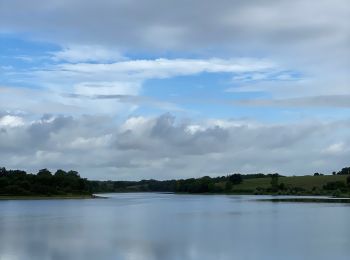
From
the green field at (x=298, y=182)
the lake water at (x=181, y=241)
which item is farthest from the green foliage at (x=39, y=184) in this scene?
the lake water at (x=181, y=241)

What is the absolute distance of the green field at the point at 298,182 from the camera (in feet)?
457

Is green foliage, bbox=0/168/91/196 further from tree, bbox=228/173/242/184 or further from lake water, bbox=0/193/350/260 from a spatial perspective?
lake water, bbox=0/193/350/260

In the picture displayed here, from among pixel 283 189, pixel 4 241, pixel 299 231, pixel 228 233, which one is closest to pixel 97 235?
pixel 4 241

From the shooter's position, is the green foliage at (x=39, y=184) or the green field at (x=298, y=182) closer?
the green foliage at (x=39, y=184)

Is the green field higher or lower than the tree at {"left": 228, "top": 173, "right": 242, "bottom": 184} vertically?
lower

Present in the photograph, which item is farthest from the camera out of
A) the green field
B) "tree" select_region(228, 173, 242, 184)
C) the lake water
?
"tree" select_region(228, 173, 242, 184)

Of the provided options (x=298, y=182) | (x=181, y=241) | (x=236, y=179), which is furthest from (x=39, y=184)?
(x=181, y=241)

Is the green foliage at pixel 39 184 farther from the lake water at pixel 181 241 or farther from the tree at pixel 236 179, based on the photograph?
the lake water at pixel 181 241

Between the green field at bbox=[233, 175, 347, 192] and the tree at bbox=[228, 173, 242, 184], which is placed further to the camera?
the tree at bbox=[228, 173, 242, 184]

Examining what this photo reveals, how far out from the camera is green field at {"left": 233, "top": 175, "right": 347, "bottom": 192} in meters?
139

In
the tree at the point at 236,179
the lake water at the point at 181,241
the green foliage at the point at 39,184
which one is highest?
the tree at the point at 236,179

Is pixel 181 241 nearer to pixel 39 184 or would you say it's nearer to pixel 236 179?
pixel 39 184

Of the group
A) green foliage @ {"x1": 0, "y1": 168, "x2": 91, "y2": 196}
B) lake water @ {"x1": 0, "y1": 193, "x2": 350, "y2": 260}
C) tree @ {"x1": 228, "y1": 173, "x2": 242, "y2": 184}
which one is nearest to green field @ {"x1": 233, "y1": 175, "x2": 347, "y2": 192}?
tree @ {"x1": 228, "y1": 173, "x2": 242, "y2": 184}

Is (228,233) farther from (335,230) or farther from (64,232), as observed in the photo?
(64,232)
